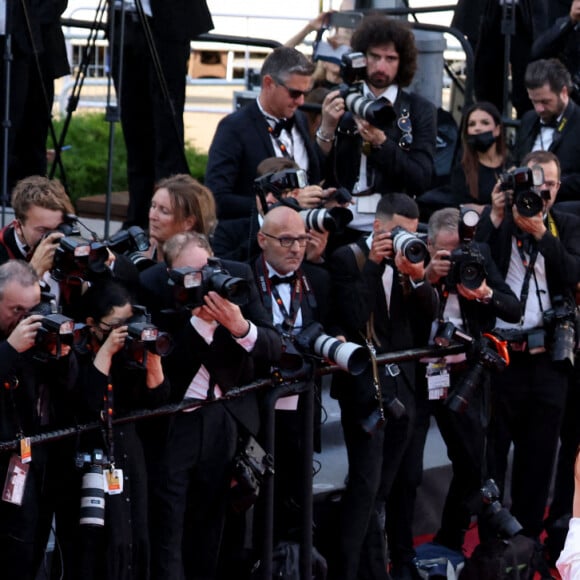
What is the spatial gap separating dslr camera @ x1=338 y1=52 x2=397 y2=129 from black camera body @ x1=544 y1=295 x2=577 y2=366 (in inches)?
48.7

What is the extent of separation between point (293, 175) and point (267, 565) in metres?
1.71

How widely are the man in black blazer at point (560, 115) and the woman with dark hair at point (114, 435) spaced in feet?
11.2

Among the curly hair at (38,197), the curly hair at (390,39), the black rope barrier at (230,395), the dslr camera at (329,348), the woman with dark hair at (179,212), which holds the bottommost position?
the black rope barrier at (230,395)

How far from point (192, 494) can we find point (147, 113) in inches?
130

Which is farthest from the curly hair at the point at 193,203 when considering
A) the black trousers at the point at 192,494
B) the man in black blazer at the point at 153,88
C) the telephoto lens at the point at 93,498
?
the man in black blazer at the point at 153,88

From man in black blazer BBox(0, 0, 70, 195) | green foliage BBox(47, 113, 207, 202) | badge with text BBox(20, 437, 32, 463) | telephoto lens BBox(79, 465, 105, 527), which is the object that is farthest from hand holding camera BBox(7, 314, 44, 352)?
green foliage BBox(47, 113, 207, 202)

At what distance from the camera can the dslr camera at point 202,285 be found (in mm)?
5762

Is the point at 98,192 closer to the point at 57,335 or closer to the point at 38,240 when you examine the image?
the point at 38,240

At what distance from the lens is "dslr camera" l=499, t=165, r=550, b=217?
7207 millimetres

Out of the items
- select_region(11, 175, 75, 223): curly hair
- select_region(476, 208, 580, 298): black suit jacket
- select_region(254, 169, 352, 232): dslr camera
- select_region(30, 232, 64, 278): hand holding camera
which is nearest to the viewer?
select_region(30, 232, 64, 278): hand holding camera

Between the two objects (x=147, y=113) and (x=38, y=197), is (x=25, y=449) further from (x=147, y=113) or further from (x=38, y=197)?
(x=147, y=113)

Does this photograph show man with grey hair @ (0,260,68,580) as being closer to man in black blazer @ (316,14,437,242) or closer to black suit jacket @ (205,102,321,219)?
black suit jacket @ (205,102,321,219)

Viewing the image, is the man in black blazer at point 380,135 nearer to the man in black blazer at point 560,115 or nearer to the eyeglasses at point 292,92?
the eyeglasses at point 292,92

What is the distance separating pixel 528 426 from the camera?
7.53 metres
